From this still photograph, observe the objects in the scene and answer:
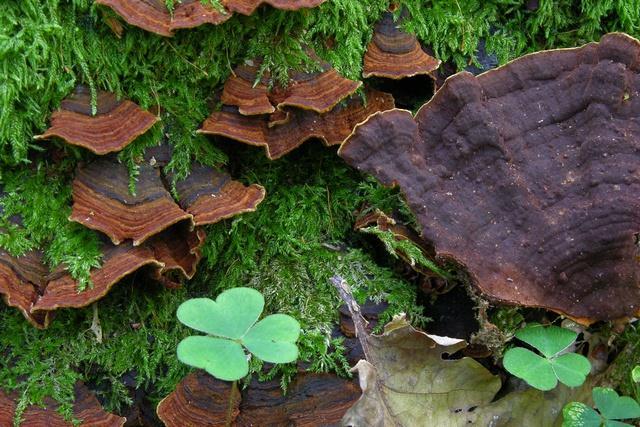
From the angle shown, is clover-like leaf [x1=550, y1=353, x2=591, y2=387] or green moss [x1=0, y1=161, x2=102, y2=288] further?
green moss [x1=0, y1=161, x2=102, y2=288]

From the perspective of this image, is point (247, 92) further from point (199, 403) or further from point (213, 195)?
point (199, 403)

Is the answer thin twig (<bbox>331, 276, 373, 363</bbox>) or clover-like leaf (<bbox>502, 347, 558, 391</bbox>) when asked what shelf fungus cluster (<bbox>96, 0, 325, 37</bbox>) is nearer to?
thin twig (<bbox>331, 276, 373, 363</bbox>)

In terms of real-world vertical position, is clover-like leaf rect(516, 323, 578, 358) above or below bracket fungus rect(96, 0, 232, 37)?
below

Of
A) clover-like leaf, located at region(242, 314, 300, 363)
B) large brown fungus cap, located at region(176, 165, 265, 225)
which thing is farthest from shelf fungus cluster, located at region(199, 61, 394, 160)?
clover-like leaf, located at region(242, 314, 300, 363)

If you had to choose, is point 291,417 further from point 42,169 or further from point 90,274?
point 42,169

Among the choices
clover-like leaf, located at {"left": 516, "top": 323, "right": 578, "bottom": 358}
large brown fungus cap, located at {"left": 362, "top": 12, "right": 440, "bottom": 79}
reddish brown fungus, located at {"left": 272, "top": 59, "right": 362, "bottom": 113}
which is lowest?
clover-like leaf, located at {"left": 516, "top": 323, "right": 578, "bottom": 358}

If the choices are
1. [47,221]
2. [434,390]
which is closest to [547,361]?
[434,390]

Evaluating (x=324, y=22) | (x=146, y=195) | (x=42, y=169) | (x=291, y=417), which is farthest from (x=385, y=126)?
(x=42, y=169)
